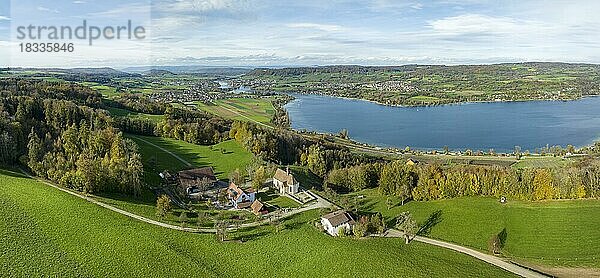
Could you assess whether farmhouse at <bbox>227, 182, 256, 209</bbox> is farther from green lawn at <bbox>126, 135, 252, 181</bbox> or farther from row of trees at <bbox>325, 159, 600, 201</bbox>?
row of trees at <bbox>325, 159, 600, 201</bbox>

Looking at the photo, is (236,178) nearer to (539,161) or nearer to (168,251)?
(168,251)

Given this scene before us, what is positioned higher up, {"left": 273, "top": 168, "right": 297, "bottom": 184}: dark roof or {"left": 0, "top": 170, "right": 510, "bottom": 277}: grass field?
{"left": 273, "top": 168, "right": 297, "bottom": 184}: dark roof

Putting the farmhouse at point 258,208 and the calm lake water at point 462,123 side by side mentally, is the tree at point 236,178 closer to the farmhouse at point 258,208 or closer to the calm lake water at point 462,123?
the farmhouse at point 258,208

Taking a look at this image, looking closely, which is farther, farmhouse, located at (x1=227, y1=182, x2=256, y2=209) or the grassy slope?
farmhouse, located at (x1=227, y1=182, x2=256, y2=209)

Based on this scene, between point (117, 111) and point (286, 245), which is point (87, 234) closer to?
point (286, 245)

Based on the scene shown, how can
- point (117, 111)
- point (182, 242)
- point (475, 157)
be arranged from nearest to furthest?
point (182, 242)
point (475, 157)
point (117, 111)

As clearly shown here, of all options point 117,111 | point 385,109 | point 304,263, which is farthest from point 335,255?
point 385,109

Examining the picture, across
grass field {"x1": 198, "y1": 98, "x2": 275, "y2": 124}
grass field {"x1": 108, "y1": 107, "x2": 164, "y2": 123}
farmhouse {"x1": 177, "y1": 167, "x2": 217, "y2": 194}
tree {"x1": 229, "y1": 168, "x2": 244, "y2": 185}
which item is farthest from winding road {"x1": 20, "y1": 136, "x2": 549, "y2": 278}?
grass field {"x1": 198, "y1": 98, "x2": 275, "y2": 124}

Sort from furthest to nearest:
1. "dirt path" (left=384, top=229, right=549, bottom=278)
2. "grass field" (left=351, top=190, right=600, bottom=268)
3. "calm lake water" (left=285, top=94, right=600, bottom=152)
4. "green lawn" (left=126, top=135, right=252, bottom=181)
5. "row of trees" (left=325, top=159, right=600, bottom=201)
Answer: "calm lake water" (left=285, top=94, right=600, bottom=152) < "green lawn" (left=126, top=135, right=252, bottom=181) < "row of trees" (left=325, top=159, right=600, bottom=201) < "grass field" (left=351, top=190, right=600, bottom=268) < "dirt path" (left=384, top=229, right=549, bottom=278)
